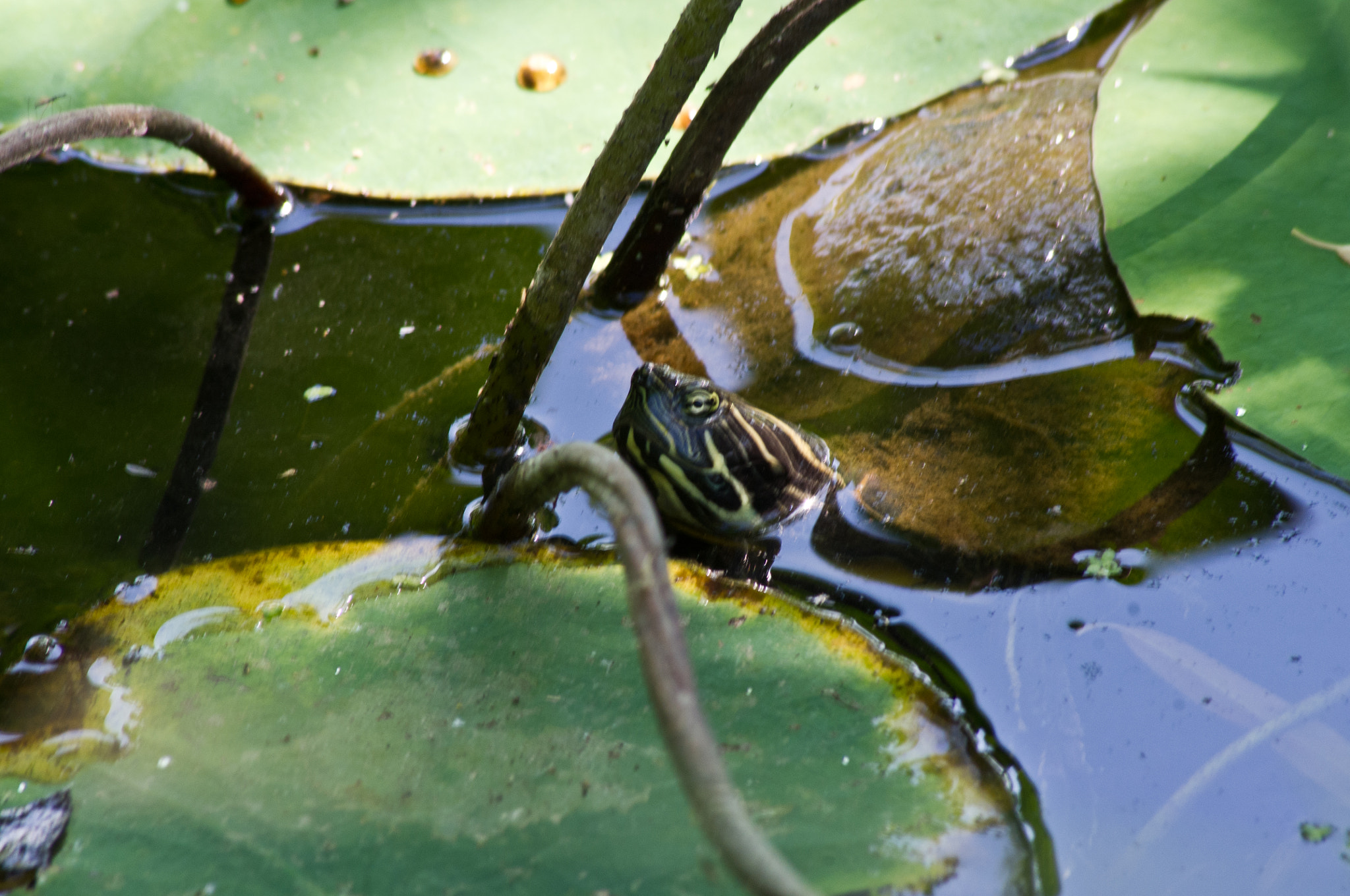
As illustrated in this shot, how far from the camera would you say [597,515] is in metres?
2.13

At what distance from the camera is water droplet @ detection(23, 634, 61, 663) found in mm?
1692

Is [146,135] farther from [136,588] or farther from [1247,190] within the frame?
[1247,190]

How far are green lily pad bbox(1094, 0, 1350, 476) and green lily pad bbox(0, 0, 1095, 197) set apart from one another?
0.56m

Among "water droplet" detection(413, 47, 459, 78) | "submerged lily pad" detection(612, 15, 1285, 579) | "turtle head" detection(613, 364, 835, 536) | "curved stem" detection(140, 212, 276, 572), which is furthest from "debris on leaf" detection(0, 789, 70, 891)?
"water droplet" detection(413, 47, 459, 78)

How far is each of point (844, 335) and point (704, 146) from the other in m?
0.57

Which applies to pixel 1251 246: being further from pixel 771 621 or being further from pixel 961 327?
pixel 771 621

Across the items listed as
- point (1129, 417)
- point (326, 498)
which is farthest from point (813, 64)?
point (326, 498)

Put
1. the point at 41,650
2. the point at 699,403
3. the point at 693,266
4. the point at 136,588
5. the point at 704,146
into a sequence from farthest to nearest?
the point at 693,266
the point at 704,146
the point at 699,403
the point at 136,588
the point at 41,650

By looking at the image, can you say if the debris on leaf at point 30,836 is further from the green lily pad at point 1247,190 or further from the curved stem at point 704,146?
the green lily pad at point 1247,190

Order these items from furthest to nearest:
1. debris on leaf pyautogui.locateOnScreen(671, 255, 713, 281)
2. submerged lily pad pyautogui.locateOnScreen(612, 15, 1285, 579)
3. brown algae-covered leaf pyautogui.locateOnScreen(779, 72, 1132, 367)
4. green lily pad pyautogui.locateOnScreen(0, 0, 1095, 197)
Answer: green lily pad pyautogui.locateOnScreen(0, 0, 1095, 197) → debris on leaf pyautogui.locateOnScreen(671, 255, 713, 281) → brown algae-covered leaf pyautogui.locateOnScreen(779, 72, 1132, 367) → submerged lily pad pyautogui.locateOnScreen(612, 15, 1285, 579)

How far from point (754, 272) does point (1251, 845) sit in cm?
167

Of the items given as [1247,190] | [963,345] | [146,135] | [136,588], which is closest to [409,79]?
[146,135]

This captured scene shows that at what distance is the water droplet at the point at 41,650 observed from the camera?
1.69m

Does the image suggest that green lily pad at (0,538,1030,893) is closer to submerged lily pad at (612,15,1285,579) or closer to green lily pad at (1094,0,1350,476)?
submerged lily pad at (612,15,1285,579)
